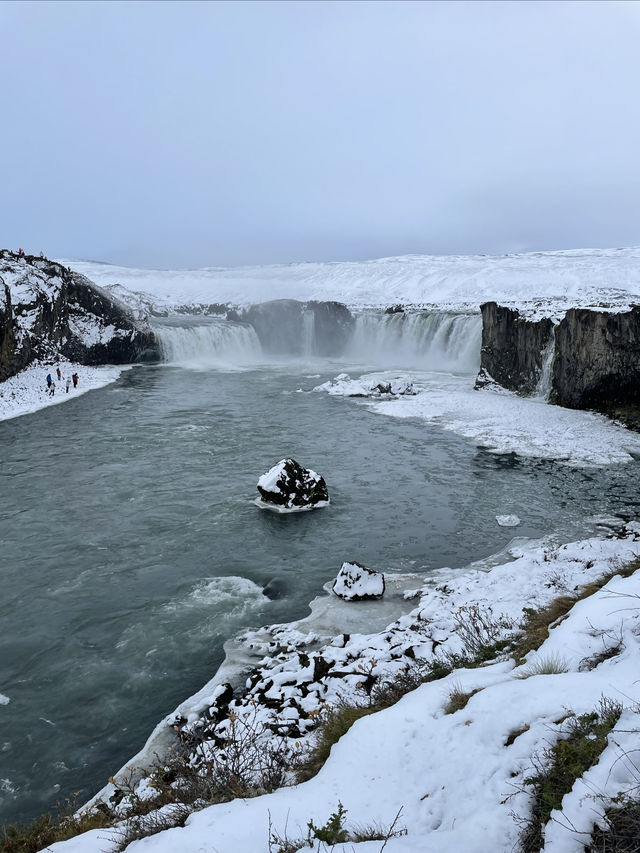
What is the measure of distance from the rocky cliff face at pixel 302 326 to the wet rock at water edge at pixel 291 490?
46.9 metres

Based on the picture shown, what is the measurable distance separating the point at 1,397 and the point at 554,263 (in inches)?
4993

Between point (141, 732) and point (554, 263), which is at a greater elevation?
point (554, 263)

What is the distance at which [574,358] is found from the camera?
91.8 ft

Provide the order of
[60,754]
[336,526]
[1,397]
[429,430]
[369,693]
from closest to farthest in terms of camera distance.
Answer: [369,693] < [60,754] < [336,526] < [429,430] < [1,397]

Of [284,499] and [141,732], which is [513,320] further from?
[141,732]

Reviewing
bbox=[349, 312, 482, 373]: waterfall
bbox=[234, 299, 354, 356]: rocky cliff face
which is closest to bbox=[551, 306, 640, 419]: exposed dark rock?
bbox=[349, 312, 482, 373]: waterfall

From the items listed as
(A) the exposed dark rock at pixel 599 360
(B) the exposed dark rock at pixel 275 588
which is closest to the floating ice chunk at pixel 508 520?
(B) the exposed dark rock at pixel 275 588

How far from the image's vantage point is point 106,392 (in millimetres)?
35188

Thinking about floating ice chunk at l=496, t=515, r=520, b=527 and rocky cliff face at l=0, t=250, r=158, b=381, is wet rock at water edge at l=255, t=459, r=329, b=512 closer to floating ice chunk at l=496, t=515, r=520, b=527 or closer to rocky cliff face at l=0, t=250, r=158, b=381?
floating ice chunk at l=496, t=515, r=520, b=527

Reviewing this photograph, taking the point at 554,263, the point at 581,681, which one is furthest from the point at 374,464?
the point at 554,263

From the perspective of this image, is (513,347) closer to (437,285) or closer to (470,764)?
(470,764)

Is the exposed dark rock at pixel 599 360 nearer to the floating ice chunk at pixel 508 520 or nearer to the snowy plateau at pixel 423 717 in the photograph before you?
the snowy plateau at pixel 423 717

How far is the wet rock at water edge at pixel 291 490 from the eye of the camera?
15.4 m

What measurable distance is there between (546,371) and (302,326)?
36.6m
